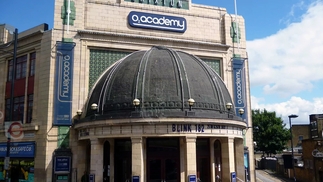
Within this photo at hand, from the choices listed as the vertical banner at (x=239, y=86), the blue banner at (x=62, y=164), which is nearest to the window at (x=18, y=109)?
the blue banner at (x=62, y=164)

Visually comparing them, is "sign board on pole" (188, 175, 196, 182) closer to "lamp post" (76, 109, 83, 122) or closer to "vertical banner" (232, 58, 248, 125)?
"lamp post" (76, 109, 83, 122)

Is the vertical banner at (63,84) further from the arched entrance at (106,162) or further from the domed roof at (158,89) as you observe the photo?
the arched entrance at (106,162)

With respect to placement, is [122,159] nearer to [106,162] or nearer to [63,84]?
[106,162]

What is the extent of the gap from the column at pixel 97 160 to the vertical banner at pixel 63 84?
4.01 m

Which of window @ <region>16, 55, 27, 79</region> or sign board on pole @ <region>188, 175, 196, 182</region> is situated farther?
window @ <region>16, 55, 27, 79</region>

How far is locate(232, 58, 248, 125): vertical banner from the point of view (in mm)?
30422

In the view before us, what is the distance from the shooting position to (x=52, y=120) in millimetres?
25344

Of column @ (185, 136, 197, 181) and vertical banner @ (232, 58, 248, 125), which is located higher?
vertical banner @ (232, 58, 248, 125)

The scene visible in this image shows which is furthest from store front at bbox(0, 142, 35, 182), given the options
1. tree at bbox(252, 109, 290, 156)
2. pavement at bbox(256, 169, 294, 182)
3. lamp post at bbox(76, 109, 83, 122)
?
tree at bbox(252, 109, 290, 156)

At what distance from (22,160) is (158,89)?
12.8m

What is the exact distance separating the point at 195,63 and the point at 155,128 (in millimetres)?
7537

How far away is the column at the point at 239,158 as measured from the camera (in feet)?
84.3

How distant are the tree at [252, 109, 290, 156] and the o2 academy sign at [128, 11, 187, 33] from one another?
3291 centimetres

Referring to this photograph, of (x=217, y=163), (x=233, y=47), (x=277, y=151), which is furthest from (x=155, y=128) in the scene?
(x=277, y=151)
